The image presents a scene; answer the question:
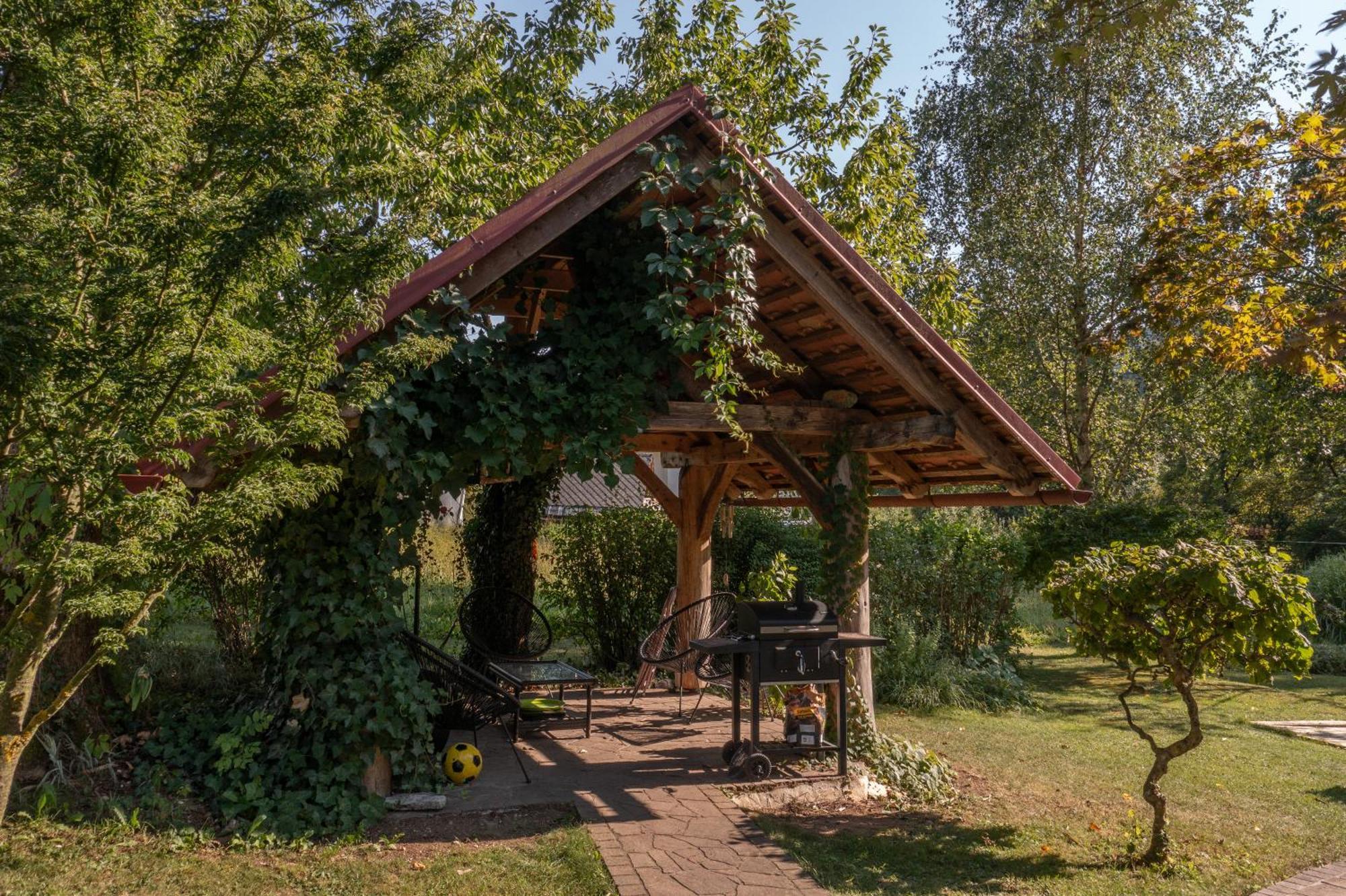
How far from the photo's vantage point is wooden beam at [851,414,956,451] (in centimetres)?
622

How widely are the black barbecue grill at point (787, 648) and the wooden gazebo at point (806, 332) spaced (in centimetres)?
62

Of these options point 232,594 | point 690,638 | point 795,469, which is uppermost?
point 795,469

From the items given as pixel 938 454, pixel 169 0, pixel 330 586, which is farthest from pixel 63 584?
pixel 938 454

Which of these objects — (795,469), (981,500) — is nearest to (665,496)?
(795,469)

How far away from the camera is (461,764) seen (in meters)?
5.55

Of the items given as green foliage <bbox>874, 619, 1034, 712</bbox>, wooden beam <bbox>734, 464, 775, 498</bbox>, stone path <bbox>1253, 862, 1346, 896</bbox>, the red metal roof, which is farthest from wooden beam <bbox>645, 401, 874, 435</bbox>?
green foliage <bbox>874, 619, 1034, 712</bbox>

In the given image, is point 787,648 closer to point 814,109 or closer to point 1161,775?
point 1161,775

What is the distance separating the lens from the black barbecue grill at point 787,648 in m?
5.85

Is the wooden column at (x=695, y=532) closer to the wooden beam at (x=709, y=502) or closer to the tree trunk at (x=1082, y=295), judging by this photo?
Answer: the wooden beam at (x=709, y=502)

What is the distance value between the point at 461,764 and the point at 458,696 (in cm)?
96

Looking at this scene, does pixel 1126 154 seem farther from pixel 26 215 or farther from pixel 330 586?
pixel 26 215

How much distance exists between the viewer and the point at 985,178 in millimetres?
17719

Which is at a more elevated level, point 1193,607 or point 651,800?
point 1193,607

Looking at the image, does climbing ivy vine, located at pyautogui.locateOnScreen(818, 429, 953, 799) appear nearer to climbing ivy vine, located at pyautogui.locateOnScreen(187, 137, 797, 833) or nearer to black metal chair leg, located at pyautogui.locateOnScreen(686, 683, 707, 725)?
climbing ivy vine, located at pyautogui.locateOnScreen(187, 137, 797, 833)
